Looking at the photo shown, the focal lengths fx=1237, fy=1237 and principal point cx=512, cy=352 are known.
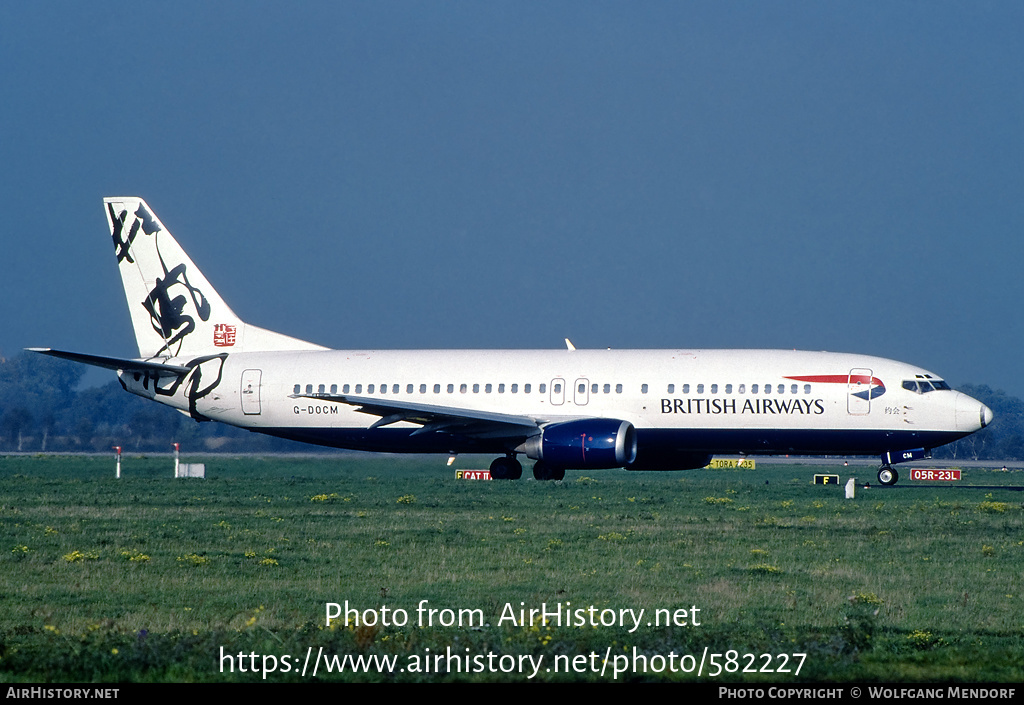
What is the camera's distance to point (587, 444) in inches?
1307

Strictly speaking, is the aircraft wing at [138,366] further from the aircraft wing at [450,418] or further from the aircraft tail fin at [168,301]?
the aircraft wing at [450,418]

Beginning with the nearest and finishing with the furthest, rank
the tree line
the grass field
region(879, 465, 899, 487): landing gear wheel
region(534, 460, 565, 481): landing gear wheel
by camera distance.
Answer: the grass field → region(879, 465, 899, 487): landing gear wheel → region(534, 460, 565, 481): landing gear wheel → the tree line

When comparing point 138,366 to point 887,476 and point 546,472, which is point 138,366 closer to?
point 546,472

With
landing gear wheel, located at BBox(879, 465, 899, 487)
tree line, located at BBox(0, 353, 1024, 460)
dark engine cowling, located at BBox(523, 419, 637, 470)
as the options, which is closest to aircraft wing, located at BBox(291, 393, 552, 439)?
dark engine cowling, located at BBox(523, 419, 637, 470)

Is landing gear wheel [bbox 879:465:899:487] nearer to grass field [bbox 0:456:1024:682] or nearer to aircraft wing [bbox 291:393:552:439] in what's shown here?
grass field [bbox 0:456:1024:682]

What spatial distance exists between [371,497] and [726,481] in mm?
14355

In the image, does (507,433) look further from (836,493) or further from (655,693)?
(655,693)

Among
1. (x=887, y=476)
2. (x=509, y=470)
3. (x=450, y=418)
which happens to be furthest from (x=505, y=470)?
(x=887, y=476)

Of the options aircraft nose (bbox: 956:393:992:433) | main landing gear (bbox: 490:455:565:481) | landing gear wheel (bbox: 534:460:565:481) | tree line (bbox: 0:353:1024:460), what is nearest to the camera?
aircraft nose (bbox: 956:393:992:433)

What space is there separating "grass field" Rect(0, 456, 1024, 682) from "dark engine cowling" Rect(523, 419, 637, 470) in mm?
1298

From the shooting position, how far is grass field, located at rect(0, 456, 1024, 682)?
36.2ft

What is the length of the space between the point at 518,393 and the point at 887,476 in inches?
437

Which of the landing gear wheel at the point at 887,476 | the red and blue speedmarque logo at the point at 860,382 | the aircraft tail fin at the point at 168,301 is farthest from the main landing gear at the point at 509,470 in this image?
the landing gear wheel at the point at 887,476

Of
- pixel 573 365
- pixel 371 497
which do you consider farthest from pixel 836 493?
pixel 371 497
